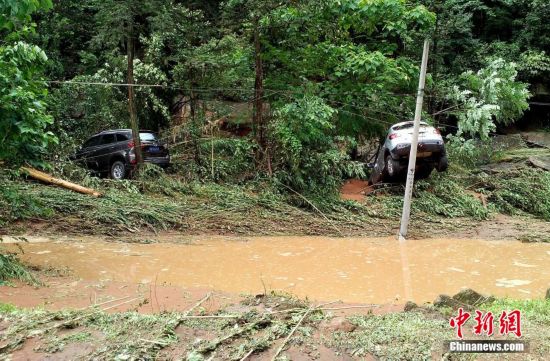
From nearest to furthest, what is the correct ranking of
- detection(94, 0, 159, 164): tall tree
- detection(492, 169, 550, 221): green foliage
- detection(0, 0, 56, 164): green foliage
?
detection(0, 0, 56, 164): green foliage → detection(94, 0, 159, 164): tall tree → detection(492, 169, 550, 221): green foliage

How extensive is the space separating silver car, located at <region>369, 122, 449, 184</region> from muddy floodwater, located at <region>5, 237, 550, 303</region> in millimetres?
2719

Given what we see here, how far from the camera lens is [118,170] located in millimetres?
16156

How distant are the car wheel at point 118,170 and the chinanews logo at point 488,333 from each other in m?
13.1

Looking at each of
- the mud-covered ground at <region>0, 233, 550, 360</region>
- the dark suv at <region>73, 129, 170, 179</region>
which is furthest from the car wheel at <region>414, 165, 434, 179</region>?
the dark suv at <region>73, 129, 170, 179</region>

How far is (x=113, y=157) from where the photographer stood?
53.0 ft

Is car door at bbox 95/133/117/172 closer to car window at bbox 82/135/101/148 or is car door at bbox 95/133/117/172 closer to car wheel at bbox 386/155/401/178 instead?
car window at bbox 82/135/101/148

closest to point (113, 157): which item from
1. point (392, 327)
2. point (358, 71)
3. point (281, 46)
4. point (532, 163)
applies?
point (281, 46)

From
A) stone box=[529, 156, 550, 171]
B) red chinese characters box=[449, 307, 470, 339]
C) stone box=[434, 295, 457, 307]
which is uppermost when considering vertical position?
red chinese characters box=[449, 307, 470, 339]

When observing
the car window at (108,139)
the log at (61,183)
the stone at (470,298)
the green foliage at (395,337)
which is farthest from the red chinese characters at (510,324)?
the car window at (108,139)

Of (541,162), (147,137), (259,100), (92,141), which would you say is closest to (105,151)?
(92,141)

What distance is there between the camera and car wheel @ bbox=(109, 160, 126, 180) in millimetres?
15969

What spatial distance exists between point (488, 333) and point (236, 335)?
2219 mm

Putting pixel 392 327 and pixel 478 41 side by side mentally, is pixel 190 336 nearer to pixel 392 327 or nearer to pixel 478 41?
pixel 392 327

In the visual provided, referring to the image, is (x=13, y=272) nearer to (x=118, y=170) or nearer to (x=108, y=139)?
(x=118, y=170)
